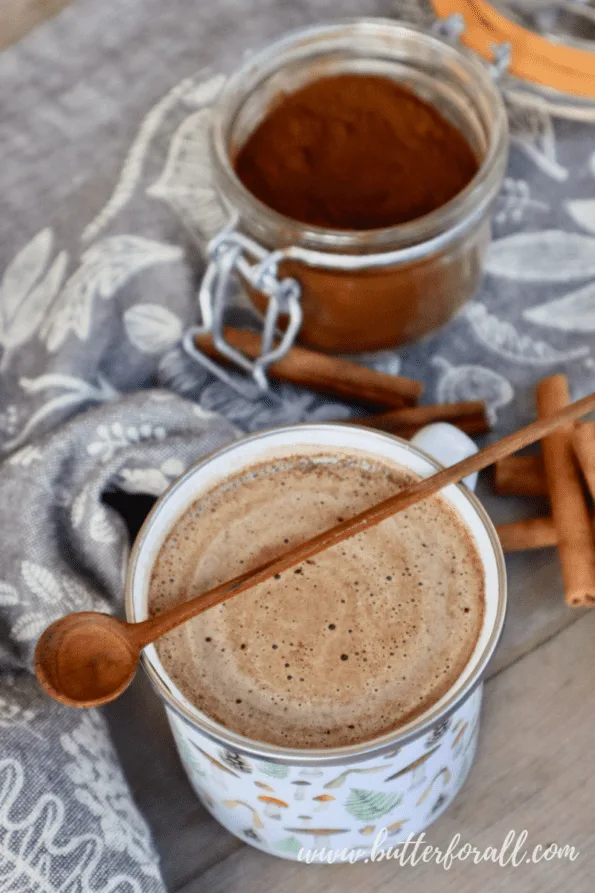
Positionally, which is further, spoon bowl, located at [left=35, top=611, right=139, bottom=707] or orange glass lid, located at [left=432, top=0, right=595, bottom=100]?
orange glass lid, located at [left=432, top=0, right=595, bottom=100]

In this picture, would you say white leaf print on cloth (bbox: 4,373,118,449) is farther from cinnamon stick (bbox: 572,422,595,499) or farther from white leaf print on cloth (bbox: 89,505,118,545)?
cinnamon stick (bbox: 572,422,595,499)

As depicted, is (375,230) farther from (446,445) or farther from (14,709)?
(14,709)

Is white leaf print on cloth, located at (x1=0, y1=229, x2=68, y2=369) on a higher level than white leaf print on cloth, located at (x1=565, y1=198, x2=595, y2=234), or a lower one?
higher

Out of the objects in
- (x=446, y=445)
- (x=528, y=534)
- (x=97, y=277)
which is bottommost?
(x=528, y=534)

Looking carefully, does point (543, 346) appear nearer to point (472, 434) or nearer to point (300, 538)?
point (472, 434)

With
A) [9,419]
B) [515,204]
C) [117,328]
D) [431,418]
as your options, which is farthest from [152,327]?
[515,204]

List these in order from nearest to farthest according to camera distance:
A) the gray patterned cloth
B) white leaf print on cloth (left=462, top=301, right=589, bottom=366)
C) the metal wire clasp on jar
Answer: the gray patterned cloth, the metal wire clasp on jar, white leaf print on cloth (left=462, top=301, right=589, bottom=366)

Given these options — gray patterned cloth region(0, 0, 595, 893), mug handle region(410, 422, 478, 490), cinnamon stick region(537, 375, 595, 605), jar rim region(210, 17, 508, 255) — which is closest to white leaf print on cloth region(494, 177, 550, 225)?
gray patterned cloth region(0, 0, 595, 893)
